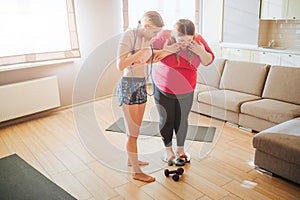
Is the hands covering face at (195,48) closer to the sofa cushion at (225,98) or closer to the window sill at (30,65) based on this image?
the sofa cushion at (225,98)

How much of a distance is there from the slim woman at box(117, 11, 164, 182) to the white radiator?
2025 mm

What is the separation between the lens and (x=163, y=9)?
493 cm

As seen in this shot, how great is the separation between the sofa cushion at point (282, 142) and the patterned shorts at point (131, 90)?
1.07 m

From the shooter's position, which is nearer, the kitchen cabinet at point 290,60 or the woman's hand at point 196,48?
the woman's hand at point 196,48

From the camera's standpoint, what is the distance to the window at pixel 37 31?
3373 mm

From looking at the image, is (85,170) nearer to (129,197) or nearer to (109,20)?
(129,197)

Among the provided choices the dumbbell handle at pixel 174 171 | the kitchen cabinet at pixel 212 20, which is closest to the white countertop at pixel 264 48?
the kitchen cabinet at pixel 212 20

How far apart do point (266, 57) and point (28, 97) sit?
12.2 feet

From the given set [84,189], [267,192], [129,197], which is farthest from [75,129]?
[267,192]

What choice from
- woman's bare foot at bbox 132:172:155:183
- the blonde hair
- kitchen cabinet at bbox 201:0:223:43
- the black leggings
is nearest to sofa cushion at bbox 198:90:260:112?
the black leggings

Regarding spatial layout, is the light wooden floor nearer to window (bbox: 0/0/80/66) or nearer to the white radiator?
the white radiator

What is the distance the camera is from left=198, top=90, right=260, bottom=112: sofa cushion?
128 inches

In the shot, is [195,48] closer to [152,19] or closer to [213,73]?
[152,19]

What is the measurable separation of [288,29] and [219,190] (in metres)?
3.66
